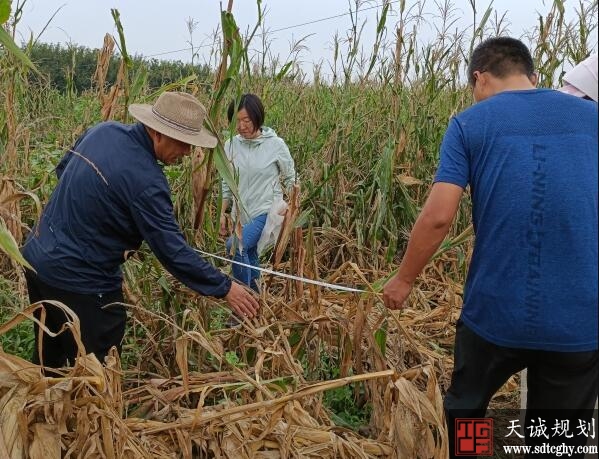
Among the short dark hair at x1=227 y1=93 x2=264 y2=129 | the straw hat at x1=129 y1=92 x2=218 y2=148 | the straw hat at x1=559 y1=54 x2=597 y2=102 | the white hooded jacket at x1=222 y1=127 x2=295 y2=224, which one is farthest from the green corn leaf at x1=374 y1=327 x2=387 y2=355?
the short dark hair at x1=227 y1=93 x2=264 y2=129

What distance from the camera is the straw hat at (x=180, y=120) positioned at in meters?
2.16

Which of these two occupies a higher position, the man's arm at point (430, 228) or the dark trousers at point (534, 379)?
the man's arm at point (430, 228)

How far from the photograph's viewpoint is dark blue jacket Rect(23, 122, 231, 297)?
2.16 meters

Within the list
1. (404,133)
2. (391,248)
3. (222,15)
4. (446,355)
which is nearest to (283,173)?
(404,133)

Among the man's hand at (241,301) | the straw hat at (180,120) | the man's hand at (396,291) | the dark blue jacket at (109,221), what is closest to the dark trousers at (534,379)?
the man's hand at (396,291)

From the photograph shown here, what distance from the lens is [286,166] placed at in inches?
147

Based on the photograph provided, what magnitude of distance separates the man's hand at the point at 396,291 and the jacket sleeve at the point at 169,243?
22.0 inches

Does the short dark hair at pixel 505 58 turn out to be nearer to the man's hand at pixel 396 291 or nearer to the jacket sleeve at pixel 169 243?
the man's hand at pixel 396 291

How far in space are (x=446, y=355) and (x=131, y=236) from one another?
4.93 feet

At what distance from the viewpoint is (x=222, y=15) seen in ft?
6.89

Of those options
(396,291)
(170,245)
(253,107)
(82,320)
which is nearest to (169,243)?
(170,245)

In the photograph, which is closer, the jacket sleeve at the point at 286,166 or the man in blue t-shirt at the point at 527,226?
the man in blue t-shirt at the point at 527,226

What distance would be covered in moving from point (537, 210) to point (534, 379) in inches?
19.8

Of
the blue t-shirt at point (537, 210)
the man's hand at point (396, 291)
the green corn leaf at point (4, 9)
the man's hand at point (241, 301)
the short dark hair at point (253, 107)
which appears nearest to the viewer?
the green corn leaf at point (4, 9)
